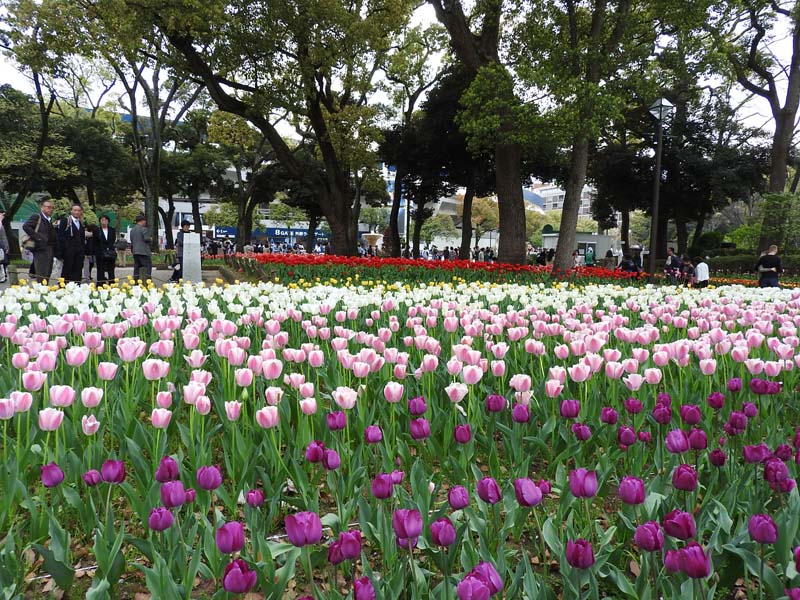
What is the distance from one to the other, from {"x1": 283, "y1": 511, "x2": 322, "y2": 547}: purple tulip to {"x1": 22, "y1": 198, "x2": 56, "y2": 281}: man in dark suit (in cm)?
1069

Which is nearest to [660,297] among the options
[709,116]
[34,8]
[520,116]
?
[520,116]

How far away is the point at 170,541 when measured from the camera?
1.71 meters

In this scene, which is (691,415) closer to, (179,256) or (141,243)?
(141,243)

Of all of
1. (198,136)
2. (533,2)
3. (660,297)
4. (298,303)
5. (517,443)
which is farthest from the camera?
(198,136)

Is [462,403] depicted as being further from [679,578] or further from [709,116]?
[709,116]

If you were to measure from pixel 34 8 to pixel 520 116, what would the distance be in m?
15.8

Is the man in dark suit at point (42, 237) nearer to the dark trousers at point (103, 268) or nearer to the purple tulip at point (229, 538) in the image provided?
the dark trousers at point (103, 268)

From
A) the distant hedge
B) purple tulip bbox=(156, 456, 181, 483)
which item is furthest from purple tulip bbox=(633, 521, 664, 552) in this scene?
the distant hedge

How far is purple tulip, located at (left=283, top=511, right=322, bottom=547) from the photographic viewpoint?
4.42 feet

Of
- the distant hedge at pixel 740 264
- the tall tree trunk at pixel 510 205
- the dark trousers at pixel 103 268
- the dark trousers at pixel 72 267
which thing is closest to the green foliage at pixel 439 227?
the distant hedge at pixel 740 264

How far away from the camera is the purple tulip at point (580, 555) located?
131cm

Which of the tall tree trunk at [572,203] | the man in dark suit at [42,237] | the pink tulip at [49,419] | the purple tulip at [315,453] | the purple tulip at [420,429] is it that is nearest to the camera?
the purple tulip at [315,453]

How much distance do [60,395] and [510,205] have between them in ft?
49.1

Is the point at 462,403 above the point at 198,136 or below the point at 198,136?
below
